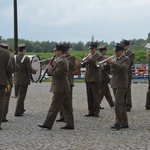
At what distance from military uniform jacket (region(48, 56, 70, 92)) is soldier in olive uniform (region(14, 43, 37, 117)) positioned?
235 cm

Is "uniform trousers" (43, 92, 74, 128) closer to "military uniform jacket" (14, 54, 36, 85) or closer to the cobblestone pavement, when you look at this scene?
the cobblestone pavement

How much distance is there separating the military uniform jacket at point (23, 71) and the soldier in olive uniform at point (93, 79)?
57.0 inches

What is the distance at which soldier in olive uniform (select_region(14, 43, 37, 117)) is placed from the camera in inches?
510

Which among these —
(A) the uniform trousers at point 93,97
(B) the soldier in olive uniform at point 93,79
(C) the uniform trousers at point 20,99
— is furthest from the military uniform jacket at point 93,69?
(C) the uniform trousers at point 20,99

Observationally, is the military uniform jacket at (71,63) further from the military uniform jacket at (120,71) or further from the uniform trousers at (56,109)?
the military uniform jacket at (120,71)

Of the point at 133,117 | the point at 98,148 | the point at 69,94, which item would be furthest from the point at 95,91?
the point at 98,148

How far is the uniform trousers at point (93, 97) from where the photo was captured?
42.1ft

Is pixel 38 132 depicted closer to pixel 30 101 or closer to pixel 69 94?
pixel 69 94

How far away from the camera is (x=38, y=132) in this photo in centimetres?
1029

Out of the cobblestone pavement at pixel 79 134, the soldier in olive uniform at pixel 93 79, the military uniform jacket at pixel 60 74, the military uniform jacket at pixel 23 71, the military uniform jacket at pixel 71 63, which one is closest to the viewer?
the cobblestone pavement at pixel 79 134

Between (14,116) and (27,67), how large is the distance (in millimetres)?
1361

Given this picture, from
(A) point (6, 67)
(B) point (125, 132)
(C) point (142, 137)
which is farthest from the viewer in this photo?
(A) point (6, 67)

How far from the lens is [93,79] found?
42.0ft

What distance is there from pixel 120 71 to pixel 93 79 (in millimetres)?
2062
